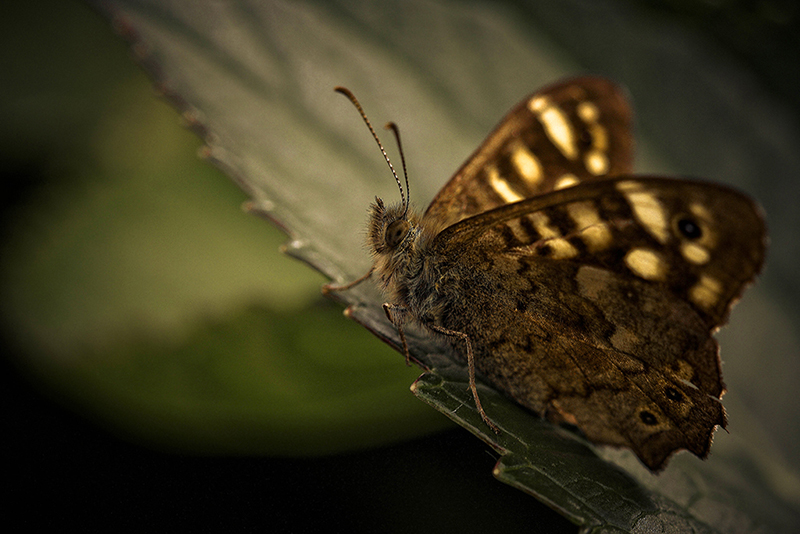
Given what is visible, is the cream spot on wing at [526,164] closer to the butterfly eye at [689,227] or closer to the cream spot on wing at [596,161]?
the cream spot on wing at [596,161]

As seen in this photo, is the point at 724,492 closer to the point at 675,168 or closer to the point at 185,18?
the point at 675,168

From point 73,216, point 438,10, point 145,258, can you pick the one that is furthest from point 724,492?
point 73,216

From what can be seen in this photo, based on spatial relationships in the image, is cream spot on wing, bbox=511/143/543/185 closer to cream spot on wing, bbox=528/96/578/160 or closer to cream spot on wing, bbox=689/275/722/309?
cream spot on wing, bbox=528/96/578/160

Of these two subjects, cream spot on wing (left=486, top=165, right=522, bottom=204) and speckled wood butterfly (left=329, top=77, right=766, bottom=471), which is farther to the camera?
cream spot on wing (left=486, top=165, right=522, bottom=204)

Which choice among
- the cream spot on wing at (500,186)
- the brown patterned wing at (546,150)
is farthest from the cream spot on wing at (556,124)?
the cream spot on wing at (500,186)

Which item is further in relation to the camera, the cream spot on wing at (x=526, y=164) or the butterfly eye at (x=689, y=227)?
the cream spot on wing at (x=526, y=164)

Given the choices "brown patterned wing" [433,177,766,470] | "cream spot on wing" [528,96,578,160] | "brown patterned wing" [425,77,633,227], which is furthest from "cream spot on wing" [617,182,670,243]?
"cream spot on wing" [528,96,578,160]

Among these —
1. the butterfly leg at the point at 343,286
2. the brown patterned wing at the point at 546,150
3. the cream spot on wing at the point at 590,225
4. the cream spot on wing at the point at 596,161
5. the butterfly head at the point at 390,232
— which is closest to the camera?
the cream spot on wing at the point at 590,225
